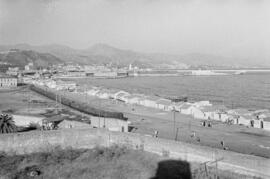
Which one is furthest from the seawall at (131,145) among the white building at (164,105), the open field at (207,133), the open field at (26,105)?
the white building at (164,105)

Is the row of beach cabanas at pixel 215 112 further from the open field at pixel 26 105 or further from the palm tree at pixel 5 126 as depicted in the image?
the palm tree at pixel 5 126

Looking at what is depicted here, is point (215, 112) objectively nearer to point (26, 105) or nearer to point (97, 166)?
point (97, 166)

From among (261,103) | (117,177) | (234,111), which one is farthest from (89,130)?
(261,103)

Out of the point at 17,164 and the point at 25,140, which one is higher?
the point at 25,140

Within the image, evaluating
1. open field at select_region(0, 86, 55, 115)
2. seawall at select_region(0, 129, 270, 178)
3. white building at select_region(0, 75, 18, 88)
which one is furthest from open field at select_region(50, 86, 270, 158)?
white building at select_region(0, 75, 18, 88)

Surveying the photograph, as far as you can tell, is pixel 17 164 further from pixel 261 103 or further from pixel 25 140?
pixel 261 103
